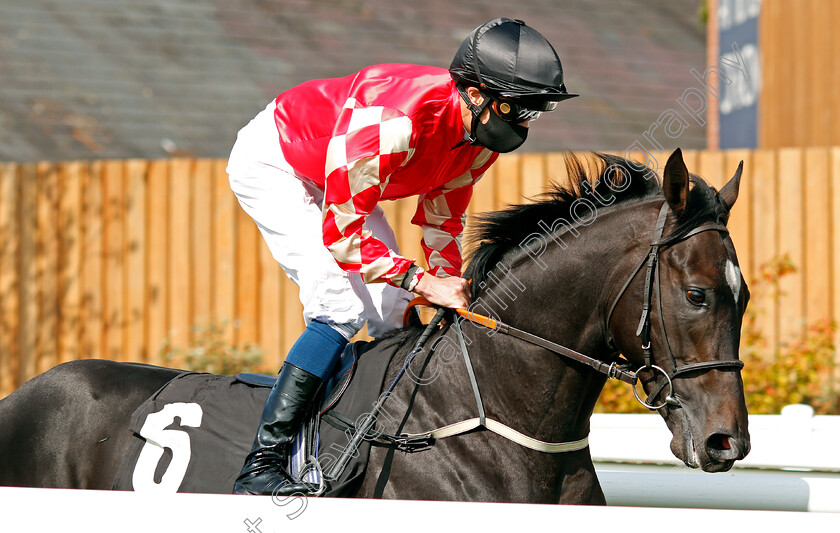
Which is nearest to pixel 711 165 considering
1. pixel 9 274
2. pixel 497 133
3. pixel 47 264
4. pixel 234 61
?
pixel 497 133

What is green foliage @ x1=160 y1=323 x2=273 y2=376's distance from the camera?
680 cm

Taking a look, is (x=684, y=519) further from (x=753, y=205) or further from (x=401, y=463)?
(x=753, y=205)

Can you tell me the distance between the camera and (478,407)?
2574mm

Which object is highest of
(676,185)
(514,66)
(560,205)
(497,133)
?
(514,66)

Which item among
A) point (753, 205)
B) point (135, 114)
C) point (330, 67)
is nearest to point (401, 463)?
point (753, 205)

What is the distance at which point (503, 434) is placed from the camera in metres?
2.55

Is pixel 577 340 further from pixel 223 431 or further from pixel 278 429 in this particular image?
pixel 223 431

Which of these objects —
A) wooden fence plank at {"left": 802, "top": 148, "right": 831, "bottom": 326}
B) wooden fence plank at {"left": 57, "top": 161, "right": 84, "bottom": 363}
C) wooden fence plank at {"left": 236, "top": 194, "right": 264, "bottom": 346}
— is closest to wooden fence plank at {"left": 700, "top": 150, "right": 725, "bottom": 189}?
wooden fence plank at {"left": 802, "top": 148, "right": 831, "bottom": 326}

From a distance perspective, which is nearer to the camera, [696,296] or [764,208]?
[696,296]

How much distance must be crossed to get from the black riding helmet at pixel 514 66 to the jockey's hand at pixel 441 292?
0.61 m

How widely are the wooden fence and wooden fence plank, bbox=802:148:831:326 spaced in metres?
0.54

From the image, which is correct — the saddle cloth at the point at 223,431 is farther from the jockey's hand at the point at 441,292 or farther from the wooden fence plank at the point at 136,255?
the wooden fence plank at the point at 136,255

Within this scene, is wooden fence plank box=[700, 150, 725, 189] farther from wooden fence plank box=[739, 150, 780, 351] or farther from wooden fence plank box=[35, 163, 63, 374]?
wooden fence plank box=[35, 163, 63, 374]

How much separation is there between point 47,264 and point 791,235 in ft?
20.8
